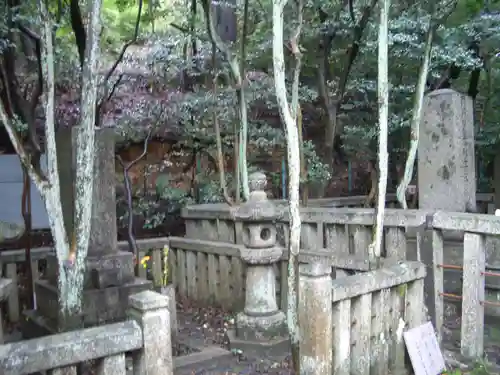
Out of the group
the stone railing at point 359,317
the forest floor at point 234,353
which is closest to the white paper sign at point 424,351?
the stone railing at point 359,317

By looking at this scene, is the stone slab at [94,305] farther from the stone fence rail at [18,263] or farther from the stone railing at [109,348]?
the stone railing at [109,348]

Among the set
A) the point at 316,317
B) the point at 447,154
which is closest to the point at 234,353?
the point at 316,317

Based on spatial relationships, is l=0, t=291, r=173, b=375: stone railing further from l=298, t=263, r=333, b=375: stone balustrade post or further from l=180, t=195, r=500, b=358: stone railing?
l=180, t=195, r=500, b=358: stone railing

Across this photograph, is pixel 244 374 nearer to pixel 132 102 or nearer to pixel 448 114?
pixel 448 114

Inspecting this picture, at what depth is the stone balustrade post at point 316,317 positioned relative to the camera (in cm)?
377

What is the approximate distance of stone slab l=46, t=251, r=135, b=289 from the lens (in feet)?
19.0

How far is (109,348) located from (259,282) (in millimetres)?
3387

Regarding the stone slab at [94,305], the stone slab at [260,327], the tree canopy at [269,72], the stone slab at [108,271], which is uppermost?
the tree canopy at [269,72]

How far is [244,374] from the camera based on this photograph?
5.28 m

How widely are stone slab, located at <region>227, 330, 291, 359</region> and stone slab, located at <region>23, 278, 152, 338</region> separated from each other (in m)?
1.26

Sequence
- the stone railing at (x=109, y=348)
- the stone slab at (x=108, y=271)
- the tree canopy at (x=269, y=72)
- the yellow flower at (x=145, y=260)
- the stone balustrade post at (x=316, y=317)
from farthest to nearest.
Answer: the tree canopy at (x=269, y=72), the yellow flower at (x=145, y=260), the stone slab at (x=108, y=271), the stone balustrade post at (x=316, y=317), the stone railing at (x=109, y=348)

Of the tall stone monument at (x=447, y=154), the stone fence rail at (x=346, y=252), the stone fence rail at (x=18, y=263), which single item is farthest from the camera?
the tall stone monument at (x=447, y=154)

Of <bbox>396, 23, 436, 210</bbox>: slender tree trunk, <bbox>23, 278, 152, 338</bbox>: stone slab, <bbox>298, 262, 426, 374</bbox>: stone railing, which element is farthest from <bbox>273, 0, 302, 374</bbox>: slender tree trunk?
<bbox>396, 23, 436, 210</bbox>: slender tree trunk

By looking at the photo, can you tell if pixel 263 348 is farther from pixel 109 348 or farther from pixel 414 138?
pixel 414 138
